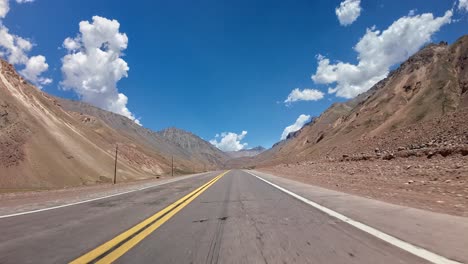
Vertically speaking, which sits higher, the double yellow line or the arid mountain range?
the arid mountain range

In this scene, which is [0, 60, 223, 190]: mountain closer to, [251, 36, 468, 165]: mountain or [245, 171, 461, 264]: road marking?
[251, 36, 468, 165]: mountain

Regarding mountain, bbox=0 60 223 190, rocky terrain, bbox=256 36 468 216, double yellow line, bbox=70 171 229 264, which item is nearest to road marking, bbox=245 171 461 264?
rocky terrain, bbox=256 36 468 216

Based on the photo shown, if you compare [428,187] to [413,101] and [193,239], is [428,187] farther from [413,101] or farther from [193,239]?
[413,101]

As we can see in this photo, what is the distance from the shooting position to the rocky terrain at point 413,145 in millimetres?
14211

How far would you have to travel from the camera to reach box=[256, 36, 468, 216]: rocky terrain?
559 inches

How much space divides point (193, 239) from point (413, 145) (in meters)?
33.6

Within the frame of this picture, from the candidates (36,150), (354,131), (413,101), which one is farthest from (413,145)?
(354,131)

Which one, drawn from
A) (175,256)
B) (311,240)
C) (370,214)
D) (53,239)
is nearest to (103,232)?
(53,239)

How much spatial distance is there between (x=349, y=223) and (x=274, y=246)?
225 cm

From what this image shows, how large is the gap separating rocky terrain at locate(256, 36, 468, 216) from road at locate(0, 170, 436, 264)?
4.39 metres

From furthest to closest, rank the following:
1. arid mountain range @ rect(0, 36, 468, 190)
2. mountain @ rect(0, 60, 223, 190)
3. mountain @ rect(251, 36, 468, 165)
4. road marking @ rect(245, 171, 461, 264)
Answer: mountain @ rect(251, 36, 468, 165) < mountain @ rect(0, 60, 223, 190) < arid mountain range @ rect(0, 36, 468, 190) < road marking @ rect(245, 171, 461, 264)

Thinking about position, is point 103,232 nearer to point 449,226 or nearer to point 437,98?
point 449,226

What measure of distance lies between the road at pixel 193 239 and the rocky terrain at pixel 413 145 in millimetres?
4390

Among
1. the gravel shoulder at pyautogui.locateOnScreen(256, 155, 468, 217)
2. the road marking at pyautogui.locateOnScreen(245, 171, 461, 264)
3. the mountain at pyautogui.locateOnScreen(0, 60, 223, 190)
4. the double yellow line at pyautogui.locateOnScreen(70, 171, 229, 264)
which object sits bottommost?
the road marking at pyautogui.locateOnScreen(245, 171, 461, 264)
